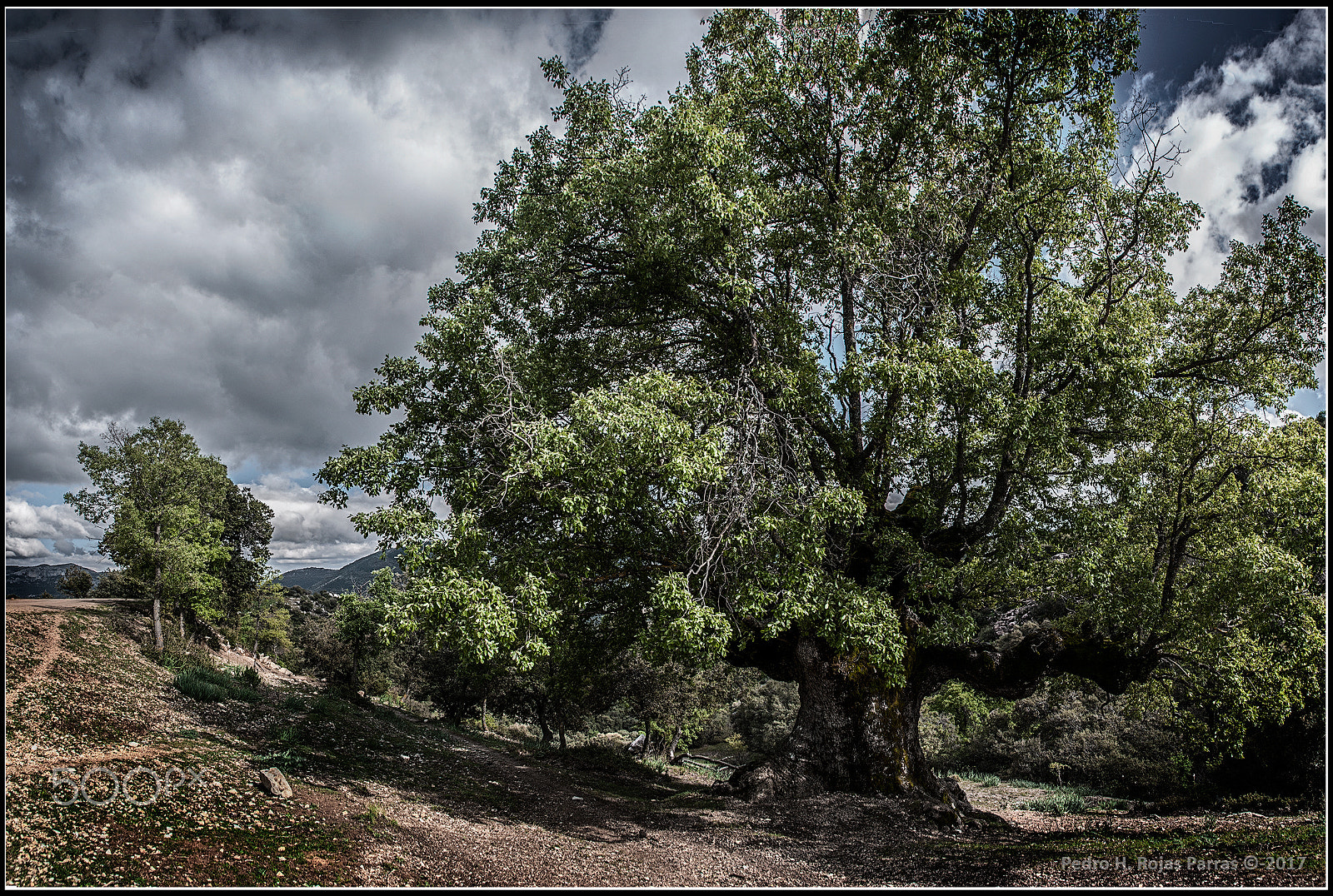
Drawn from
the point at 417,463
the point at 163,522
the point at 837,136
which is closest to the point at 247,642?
the point at 163,522

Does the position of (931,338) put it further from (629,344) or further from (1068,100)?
(629,344)

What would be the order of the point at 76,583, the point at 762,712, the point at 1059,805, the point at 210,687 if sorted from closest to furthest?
the point at 210,687 < the point at 1059,805 < the point at 76,583 < the point at 762,712

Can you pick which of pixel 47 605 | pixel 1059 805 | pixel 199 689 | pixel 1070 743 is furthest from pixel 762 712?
pixel 47 605

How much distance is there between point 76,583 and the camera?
29938 millimetres

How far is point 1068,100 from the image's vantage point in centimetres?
949

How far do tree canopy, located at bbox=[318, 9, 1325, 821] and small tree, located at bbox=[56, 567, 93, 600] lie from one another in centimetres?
3131

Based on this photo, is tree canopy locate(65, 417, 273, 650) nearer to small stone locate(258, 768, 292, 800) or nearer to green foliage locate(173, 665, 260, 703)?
green foliage locate(173, 665, 260, 703)

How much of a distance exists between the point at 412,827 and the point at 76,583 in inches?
1331

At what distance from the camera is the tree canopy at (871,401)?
8352mm

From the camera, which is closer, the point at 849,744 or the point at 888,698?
the point at 849,744

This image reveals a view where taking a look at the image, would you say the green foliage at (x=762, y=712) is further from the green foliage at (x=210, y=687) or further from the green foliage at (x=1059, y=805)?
the green foliage at (x=210, y=687)

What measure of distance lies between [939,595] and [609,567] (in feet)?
17.7

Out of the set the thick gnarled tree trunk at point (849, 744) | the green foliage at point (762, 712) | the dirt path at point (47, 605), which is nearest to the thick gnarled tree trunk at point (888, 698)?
the thick gnarled tree trunk at point (849, 744)

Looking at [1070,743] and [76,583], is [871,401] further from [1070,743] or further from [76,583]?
[76,583]
